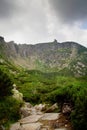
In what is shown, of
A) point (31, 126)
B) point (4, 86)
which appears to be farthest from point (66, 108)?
point (4, 86)

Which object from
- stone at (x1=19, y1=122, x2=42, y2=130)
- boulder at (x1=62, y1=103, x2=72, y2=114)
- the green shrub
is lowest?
stone at (x1=19, y1=122, x2=42, y2=130)

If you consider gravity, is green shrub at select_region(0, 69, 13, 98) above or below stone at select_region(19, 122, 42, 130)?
above

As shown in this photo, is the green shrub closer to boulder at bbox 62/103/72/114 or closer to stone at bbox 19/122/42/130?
stone at bbox 19/122/42/130

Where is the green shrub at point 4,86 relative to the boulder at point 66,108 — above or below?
above

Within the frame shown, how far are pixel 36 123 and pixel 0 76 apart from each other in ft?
25.0

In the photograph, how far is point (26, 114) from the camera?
37.4 metres

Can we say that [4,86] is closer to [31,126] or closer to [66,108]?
[31,126]

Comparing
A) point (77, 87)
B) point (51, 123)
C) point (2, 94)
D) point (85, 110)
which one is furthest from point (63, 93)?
point (85, 110)

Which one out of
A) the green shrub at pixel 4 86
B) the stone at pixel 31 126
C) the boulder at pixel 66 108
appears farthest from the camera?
the green shrub at pixel 4 86

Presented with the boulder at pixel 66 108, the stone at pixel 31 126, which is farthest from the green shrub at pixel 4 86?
the boulder at pixel 66 108

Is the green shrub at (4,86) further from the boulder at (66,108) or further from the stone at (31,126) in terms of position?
the boulder at (66,108)

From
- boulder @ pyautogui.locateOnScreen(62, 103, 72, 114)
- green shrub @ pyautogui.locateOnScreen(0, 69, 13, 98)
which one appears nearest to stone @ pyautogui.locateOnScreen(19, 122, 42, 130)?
boulder @ pyautogui.locateOnScreen(62, 103, 72, 114)

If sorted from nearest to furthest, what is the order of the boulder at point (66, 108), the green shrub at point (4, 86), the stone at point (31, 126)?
1. the stone at point (31, 126)
2. the boulder at point (66, 108)
3. the green shrub at point (4, 86)

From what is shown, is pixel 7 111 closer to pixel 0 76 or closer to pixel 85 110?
pixel 0 76
